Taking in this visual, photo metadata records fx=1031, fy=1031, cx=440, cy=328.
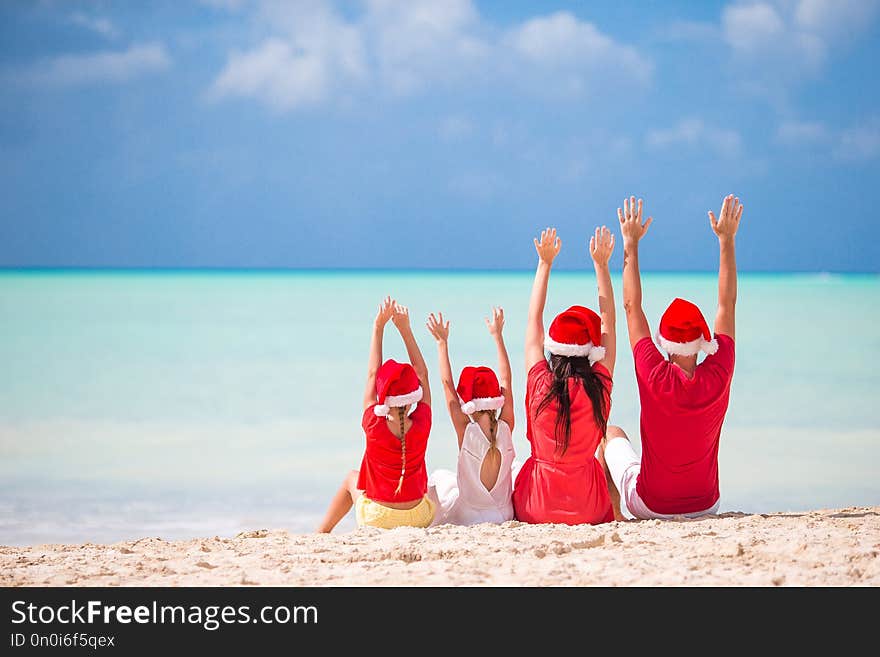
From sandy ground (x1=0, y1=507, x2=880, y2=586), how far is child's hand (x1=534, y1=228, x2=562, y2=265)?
1.31 metres

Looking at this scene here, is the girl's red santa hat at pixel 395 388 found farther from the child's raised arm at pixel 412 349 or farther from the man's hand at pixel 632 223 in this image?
the man's hand at pixel 632 223

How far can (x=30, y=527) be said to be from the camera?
16.4ft

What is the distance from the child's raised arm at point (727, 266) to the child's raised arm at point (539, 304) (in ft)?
2.33

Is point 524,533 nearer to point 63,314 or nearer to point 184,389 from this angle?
point 184,389

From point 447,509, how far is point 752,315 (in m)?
14.7

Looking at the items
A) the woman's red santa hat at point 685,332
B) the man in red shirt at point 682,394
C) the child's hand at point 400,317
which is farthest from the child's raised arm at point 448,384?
the woman's red santa hat at point 685,332

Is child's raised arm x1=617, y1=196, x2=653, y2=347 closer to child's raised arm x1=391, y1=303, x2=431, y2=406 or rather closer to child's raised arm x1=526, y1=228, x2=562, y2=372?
child's raised arm x1=526, y1=228, x2=562, y2=372

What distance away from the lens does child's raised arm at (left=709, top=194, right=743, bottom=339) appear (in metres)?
4.18

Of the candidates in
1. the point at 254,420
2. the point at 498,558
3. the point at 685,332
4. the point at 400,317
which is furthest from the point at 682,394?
the point at 254,420

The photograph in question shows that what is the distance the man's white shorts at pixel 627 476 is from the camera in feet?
14.1

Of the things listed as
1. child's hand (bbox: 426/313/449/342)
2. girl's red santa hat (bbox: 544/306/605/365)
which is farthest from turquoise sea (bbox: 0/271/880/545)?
girl's red santa hat (bbox: 544/306/605/365)

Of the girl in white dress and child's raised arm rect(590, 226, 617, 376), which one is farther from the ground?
child's raised arm rect(590, 226, 617, 376)

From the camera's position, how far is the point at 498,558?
3.36 m
